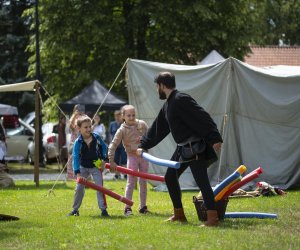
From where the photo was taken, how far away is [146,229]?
8.70m

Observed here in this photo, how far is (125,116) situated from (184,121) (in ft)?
8.08

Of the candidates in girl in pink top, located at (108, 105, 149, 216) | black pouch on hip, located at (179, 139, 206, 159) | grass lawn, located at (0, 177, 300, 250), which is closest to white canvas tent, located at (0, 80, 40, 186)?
grass lawn, located at (0, 177, 300, 250)

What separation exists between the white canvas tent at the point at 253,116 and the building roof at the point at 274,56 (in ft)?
94.5

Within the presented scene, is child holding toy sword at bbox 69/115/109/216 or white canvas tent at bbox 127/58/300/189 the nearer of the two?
child holding toy sword at bbox 69/115/109/216

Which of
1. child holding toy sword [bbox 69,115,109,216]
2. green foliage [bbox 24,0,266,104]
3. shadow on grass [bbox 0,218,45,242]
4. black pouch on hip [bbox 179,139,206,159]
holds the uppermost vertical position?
green foliage [bbox 24,0,266,104]

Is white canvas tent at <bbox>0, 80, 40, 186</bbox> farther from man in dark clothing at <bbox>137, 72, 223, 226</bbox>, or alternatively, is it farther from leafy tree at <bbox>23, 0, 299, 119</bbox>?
leafy tree at <bbox>23, 0, 299, 119</bbox>

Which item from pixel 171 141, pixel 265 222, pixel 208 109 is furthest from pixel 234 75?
pixel 265 222

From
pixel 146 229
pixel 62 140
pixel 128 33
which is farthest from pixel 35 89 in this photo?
pixel 128 33

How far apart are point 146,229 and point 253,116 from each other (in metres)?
6.88

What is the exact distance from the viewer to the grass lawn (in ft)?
25.1

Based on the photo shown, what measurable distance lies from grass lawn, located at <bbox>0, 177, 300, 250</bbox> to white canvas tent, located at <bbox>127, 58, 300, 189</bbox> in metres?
2.37

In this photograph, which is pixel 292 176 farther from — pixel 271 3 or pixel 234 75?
pixel 271 3

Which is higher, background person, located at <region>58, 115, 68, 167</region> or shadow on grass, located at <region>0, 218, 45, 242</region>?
shadow on grass, located at <region>0, 218, 45, 242</region>

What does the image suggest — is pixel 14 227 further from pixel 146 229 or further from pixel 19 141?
pixel 19 141
